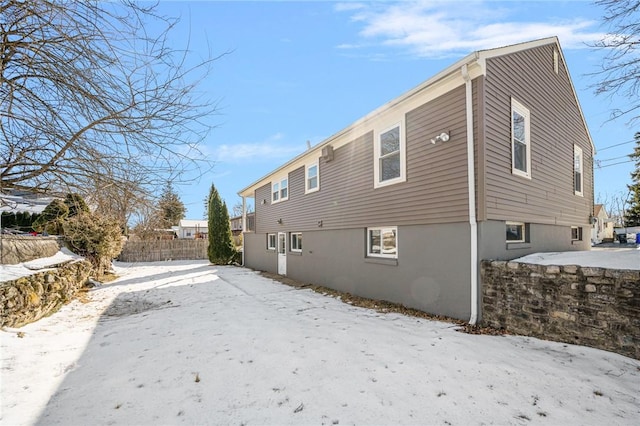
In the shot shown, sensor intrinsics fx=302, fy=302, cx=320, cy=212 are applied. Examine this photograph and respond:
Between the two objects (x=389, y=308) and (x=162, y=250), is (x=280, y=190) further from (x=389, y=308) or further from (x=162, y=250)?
(x=162, y=250)

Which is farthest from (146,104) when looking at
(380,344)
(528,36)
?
(528,36)

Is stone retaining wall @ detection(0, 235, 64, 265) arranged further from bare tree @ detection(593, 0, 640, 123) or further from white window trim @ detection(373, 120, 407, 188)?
bare tree @ detection(593, 0, 640, 123)

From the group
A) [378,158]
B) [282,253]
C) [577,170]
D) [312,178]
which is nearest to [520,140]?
[378,158]

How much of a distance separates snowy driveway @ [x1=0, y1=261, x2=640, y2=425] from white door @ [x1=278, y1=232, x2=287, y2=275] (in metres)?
7.30

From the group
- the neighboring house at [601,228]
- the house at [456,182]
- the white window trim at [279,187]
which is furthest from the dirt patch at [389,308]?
the neighboring house at [601,228]

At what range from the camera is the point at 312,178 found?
11.0 metres

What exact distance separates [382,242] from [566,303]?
4.01 m

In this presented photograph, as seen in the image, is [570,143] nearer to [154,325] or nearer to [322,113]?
[322,113]

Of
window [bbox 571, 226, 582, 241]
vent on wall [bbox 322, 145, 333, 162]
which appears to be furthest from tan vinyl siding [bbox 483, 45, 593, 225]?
vent on wall [bbox 322, 145, 333, 162]

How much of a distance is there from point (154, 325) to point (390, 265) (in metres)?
5.08

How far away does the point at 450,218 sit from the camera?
585 centimetres

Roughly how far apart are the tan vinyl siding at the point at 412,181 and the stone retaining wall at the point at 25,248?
6905mm

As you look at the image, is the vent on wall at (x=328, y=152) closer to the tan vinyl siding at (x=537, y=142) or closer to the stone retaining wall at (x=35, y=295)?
the tan vinyl siding at (x=537, y=142)

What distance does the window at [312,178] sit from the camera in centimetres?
1061
